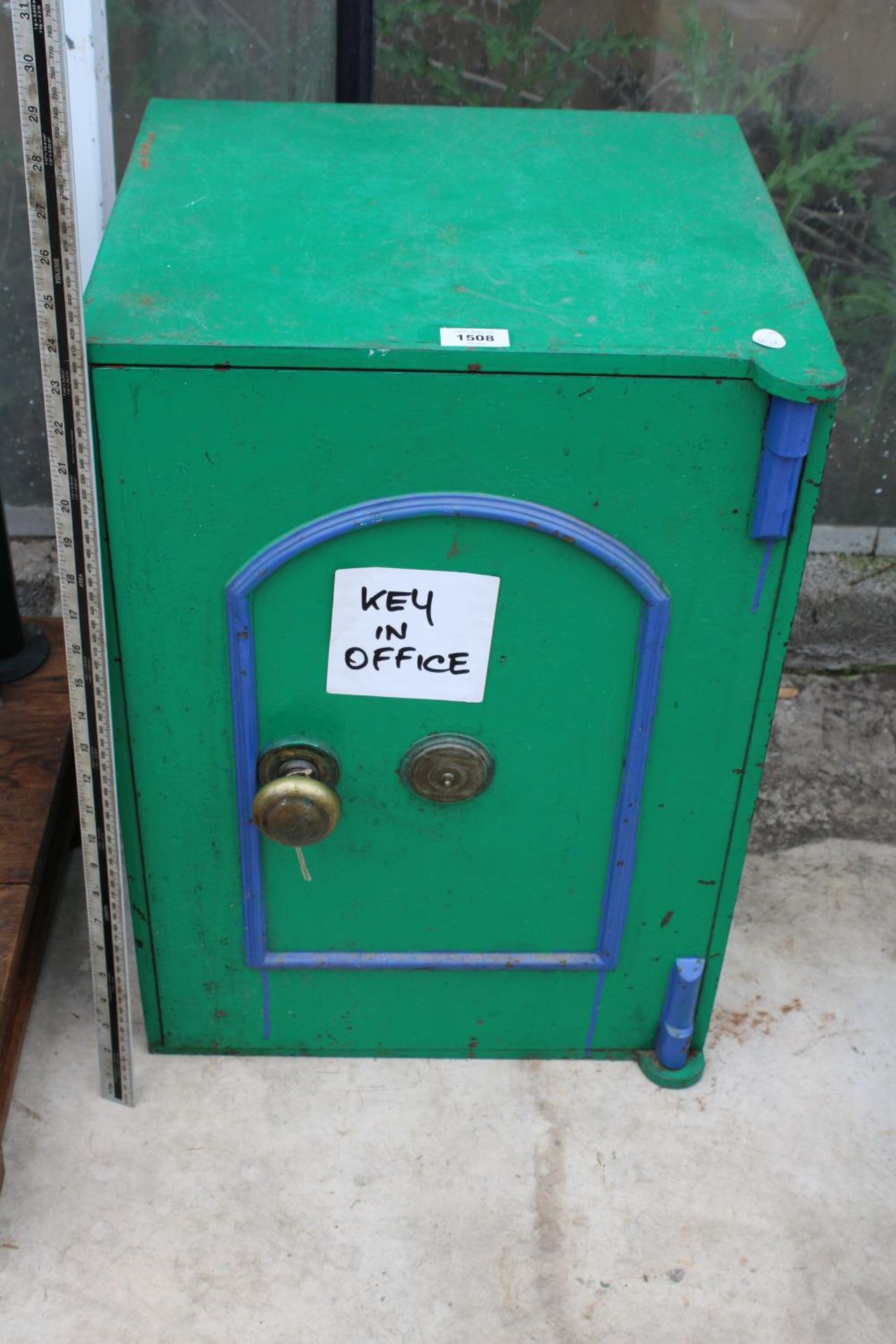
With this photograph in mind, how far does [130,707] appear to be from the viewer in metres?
1.81

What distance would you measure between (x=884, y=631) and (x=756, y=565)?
68.5 inches

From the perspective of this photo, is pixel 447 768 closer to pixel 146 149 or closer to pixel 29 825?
pixel 29 825

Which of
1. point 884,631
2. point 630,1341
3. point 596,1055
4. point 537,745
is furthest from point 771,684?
point 884,631

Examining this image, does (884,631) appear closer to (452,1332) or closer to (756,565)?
(756,565)

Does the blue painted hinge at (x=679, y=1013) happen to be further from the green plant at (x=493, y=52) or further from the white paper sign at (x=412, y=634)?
the green plant at (x=493, y=52)

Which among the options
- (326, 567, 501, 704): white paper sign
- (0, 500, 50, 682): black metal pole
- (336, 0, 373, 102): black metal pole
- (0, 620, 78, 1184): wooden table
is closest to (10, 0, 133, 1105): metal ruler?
(0, 620, 78, 1184): wooden table

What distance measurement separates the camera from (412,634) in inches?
68.7

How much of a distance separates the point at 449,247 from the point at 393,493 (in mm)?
363

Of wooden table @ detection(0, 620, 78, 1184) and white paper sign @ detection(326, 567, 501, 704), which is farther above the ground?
white paper sign @ detection(326, 567, 501, 704)

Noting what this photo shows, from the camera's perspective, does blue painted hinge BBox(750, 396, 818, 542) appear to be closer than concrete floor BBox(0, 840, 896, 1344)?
Yes

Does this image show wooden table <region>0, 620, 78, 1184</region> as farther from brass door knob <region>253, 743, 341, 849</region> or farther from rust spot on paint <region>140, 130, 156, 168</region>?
rust spot on paint <region>140, 130, 156, 168</region>

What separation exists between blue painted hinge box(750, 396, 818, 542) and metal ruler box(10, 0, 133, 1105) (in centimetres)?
79

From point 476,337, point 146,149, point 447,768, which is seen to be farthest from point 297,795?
point 146,149

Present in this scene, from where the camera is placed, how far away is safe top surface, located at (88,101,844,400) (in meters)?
1.53
